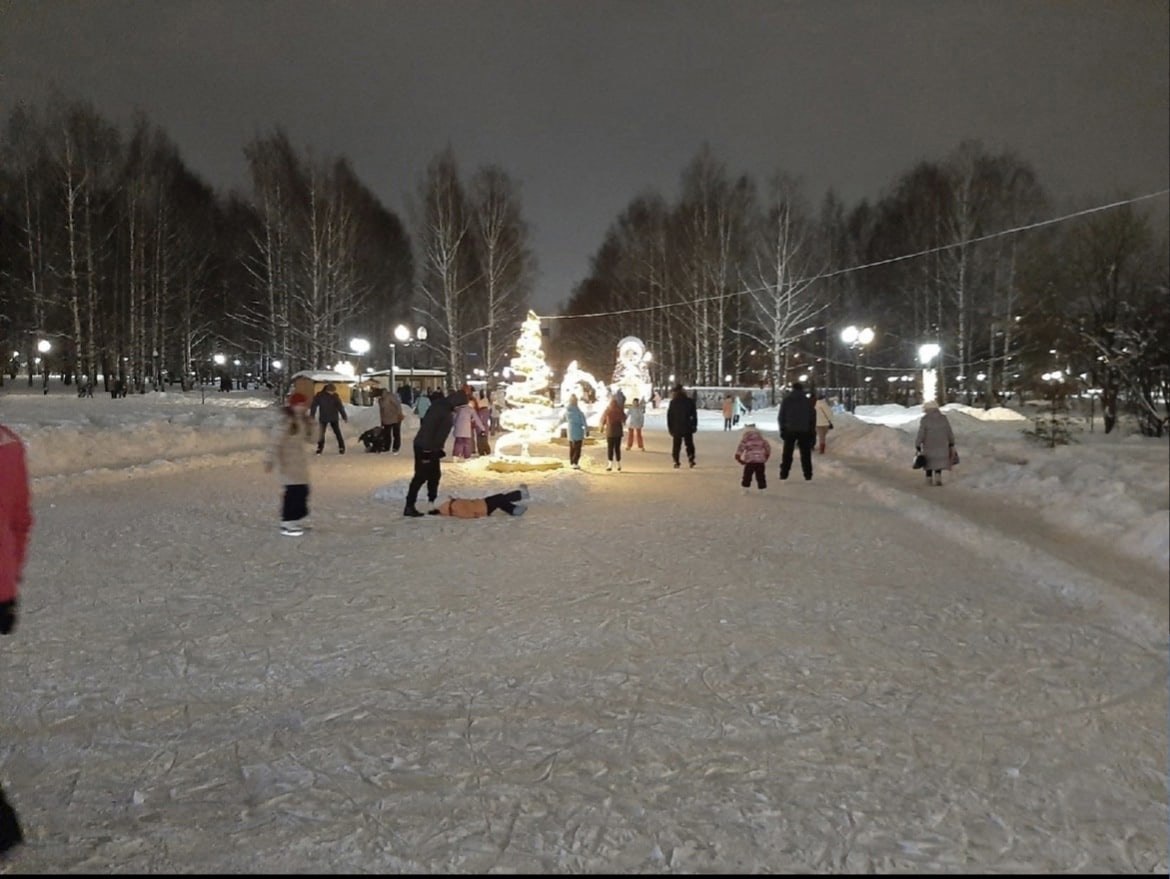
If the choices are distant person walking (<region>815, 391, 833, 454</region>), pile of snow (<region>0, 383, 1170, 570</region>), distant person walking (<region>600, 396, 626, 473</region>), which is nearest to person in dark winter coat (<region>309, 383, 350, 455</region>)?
pile of snow (<region>0, 383, 1170, 570</region>)

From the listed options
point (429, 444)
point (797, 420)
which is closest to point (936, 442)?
point (797, 420)

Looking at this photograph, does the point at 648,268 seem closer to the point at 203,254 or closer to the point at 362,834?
the point at 203,254

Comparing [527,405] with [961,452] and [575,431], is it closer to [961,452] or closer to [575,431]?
[575,431]

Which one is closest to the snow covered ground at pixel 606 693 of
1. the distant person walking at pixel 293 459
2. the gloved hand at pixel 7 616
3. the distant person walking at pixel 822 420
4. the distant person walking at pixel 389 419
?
the distant person walking at pixel 293 459

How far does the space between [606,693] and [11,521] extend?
9.32 ft

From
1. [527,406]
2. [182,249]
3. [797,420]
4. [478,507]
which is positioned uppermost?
[182,249]

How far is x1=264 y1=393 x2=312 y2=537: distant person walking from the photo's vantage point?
31.6 feet

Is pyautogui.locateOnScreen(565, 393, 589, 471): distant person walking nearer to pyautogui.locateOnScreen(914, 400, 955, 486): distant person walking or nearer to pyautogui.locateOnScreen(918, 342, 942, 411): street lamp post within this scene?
pyautogui.locateOnScreen(914, 400, 955, 486): distant person walking

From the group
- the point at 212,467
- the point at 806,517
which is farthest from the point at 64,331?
the point at 806,517

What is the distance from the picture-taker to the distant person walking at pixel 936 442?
43.5 ft

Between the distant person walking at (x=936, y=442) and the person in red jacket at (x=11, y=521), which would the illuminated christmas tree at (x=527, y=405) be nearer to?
the distant person walking at (x=936, y=442)

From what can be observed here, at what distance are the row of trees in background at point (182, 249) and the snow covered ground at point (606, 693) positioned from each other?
29.5 m

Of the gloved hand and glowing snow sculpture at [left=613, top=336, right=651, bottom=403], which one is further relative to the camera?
glowing snow sculpture at [left=613, top=336, right=651, bottom=403]

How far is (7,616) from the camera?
329cm
